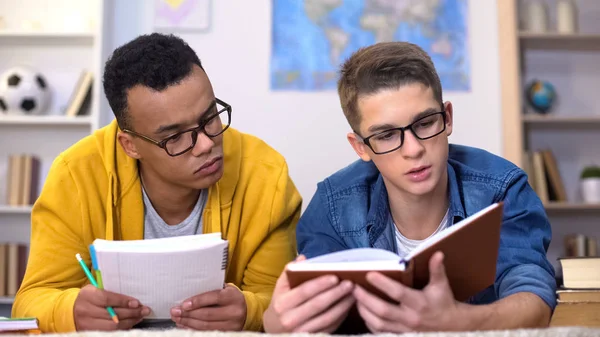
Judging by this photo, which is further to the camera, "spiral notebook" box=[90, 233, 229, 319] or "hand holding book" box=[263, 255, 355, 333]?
"spiral notebook" box=[90, 233, 229, 319]

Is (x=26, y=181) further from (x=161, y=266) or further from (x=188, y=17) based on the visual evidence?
(x=161, y=266)

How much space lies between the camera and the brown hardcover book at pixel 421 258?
99 cm

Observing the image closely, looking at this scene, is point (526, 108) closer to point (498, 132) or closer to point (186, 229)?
point (498, 132)

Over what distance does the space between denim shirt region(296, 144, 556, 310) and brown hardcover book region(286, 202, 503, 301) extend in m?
0.27

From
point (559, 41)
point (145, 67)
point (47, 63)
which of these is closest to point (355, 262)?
point (145, 67)

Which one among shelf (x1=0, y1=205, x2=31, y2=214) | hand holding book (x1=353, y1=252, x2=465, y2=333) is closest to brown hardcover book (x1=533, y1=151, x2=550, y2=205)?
hand holding book (x1=353, y1=252, x2=465, y2=333)

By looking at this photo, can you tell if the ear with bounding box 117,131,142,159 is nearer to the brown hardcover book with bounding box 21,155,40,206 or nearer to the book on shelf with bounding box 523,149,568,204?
the brown hardcover book with bounding box 21,155,40,206

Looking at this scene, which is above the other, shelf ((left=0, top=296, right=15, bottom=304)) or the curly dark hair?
the curly dark hair

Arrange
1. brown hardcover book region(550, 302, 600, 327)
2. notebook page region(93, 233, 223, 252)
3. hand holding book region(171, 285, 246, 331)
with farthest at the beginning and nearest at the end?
brown hardcover book region(550, 302, 600, 327) → hand holding book region(171, 285, 246, 331) → notebook page region(93, 233, 223, 252)

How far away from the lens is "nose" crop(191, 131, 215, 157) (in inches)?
61.4

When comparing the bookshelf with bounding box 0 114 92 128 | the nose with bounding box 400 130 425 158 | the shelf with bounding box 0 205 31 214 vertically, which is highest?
the bookshelf with bounding box 0 114 92 128

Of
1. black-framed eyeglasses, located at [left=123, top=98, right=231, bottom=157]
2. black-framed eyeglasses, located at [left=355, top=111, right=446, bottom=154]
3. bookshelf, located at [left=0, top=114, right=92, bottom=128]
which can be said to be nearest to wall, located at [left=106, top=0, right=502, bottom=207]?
bookshelf, located at [left=0, top=114, right=92, bottom=128]

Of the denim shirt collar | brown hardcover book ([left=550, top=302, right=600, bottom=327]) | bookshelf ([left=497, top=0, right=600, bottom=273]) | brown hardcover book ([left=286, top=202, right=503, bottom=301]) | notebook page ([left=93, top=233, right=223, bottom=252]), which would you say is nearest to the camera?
brown hardcover book ([left=286, top=202, right=503, bottom=301])

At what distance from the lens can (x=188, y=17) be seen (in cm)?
333
